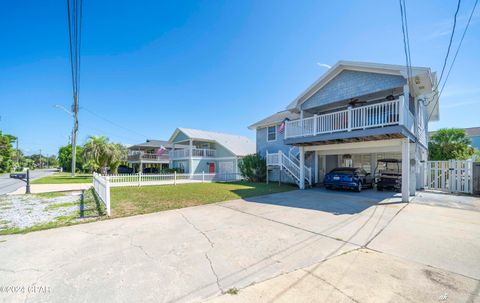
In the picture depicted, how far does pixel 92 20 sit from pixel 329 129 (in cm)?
1360

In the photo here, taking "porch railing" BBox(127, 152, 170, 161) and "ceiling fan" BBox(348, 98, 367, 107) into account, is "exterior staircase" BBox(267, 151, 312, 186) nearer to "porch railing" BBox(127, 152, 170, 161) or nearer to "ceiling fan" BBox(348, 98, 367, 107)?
"ceiling fan" BBox(348, 98, 367, 107)

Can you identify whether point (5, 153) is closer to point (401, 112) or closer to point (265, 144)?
point (265, 144)

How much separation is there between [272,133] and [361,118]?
9.15m

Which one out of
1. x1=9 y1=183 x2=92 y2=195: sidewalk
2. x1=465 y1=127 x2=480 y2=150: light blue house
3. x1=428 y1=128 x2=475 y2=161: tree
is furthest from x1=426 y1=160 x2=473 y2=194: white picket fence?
x1=465 y1=127 x2=480 y2=150: light blue house

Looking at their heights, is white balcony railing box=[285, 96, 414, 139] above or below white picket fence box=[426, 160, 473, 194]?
above

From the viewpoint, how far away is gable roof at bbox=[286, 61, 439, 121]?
938cm

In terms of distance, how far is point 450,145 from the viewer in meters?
19.4

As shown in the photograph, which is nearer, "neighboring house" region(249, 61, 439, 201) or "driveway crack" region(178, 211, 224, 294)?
"driveway crack" region(178, 211, 224, 294)

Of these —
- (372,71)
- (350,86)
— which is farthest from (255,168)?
(372,71)

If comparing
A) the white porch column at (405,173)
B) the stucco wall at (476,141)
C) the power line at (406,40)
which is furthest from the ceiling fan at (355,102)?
the stucco wall at (476,141)

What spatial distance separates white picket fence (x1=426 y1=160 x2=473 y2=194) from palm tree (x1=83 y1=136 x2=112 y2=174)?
29.6 m

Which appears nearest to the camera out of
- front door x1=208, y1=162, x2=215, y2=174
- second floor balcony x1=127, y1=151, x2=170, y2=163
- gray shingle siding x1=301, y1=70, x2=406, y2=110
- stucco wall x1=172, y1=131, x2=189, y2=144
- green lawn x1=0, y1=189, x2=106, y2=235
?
green lawn x1=0, y1=189, x2=106, y2=235

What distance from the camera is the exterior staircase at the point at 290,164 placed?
14.1 metres

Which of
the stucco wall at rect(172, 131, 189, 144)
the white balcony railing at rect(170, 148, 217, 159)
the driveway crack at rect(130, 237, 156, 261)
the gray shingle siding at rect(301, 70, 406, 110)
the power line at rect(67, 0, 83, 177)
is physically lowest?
the driveway crack at rect(130, 237, 156, 261)
